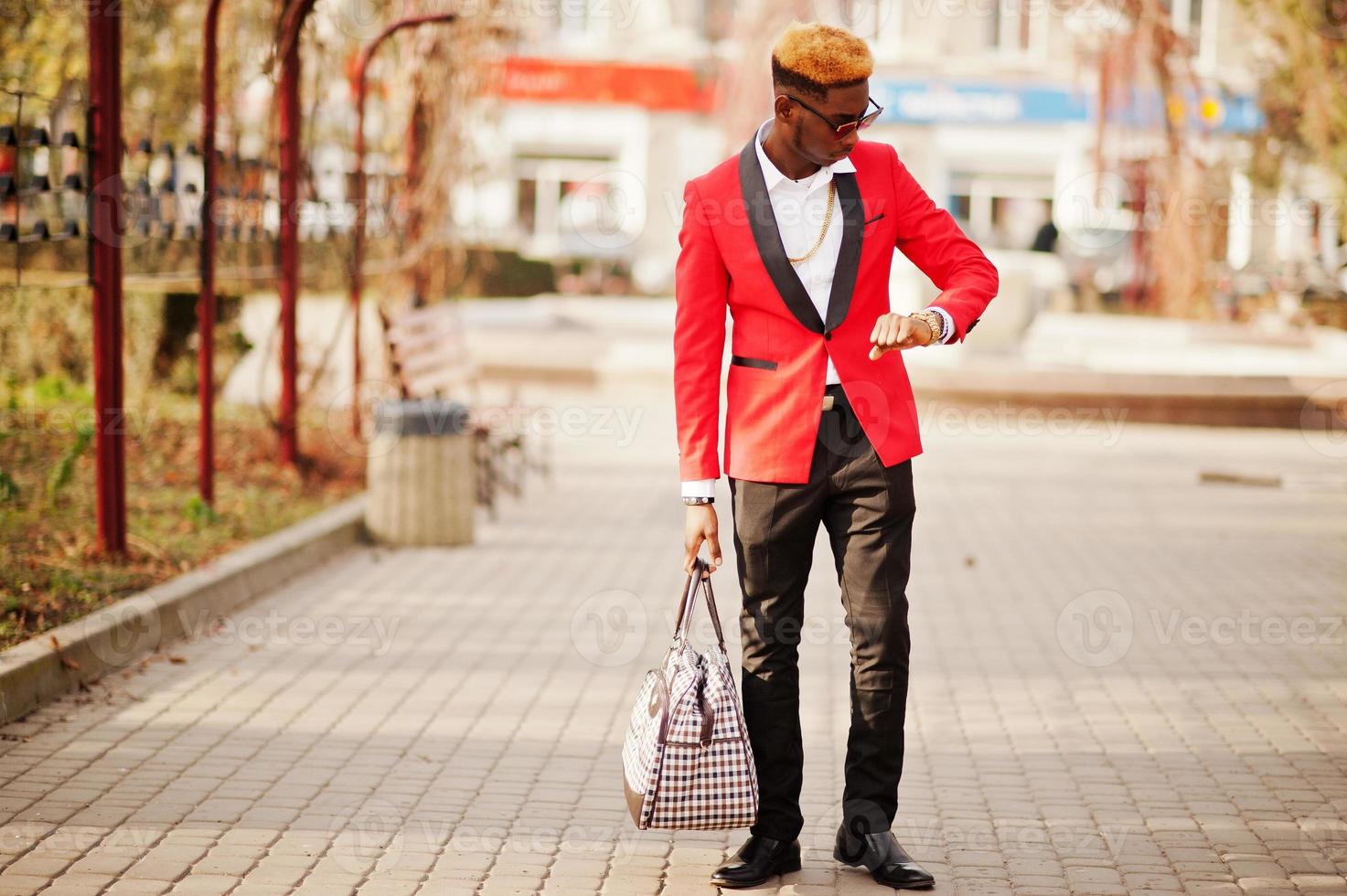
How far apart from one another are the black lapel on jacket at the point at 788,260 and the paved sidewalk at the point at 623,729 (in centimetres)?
146

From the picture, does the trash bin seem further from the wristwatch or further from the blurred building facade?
the blurred building facade

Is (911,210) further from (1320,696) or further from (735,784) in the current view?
(1320,696)

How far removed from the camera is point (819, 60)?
367cm

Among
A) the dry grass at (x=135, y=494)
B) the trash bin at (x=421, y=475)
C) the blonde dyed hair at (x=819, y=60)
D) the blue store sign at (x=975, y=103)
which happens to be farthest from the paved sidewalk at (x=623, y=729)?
the blue store sign at (x=975, y=103)

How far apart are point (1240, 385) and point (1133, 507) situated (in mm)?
5591

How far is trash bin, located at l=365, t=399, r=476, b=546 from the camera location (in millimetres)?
9023

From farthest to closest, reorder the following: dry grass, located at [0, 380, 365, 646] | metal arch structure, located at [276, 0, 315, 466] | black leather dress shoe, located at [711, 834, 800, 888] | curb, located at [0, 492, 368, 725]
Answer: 1. metal arch structure, located at [276, 0, 315, 466]
2. dry grass, located at [0, 380, 365, 646]
3. curb, located at [0, 492, 368, 725]
4. black leather dress shoe, located at [711, 834, 800, 888]

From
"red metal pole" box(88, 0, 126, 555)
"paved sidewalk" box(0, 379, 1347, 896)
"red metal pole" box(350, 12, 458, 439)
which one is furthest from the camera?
"red metal pole" box(350, 12, 458, 439)

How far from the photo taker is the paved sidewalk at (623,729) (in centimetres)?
421

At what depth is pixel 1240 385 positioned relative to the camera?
15805mm

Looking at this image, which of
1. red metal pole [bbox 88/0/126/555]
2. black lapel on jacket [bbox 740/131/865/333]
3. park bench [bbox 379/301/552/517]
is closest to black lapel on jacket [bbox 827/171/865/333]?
black lapel on jacket [bbox 740/131/865/333]

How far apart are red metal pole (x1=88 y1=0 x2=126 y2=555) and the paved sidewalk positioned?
0.80 m

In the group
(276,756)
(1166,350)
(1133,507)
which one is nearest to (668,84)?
(1166,350)

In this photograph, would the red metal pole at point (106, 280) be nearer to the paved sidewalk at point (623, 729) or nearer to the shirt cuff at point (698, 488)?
the paved sidewalk at point (623, 729)
